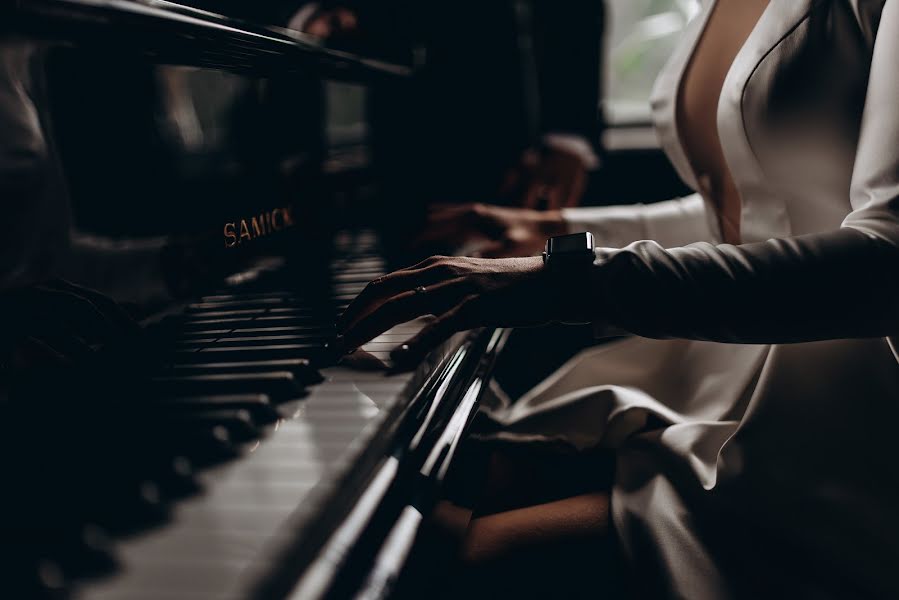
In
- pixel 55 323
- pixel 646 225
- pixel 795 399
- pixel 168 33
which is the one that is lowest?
pixel 795 399

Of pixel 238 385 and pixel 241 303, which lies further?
pixel 241 303

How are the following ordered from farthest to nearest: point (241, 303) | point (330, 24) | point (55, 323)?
point (330, 24)
point (241, 303)
point (55, 323)

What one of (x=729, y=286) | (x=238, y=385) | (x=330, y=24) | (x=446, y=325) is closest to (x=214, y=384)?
(x=238, y=385)

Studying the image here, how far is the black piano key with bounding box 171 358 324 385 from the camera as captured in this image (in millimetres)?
667

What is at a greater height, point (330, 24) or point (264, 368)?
point (330, 24)

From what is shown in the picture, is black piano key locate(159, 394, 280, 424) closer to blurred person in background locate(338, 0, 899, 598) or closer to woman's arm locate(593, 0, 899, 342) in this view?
blurred person in background locate(338, 0, 899, 598)

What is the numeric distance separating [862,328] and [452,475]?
0.47 meters

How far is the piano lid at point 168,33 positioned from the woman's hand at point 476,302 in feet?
1.23

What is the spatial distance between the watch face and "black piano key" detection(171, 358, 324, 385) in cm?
30

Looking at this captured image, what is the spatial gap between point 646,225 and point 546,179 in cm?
70

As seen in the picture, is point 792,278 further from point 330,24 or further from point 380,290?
point 330,24

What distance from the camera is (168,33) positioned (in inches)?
26.0

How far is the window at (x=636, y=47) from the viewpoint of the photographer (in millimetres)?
2879

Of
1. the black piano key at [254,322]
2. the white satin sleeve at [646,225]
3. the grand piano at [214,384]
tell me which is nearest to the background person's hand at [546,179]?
the white satin sleeve at [646,225]
